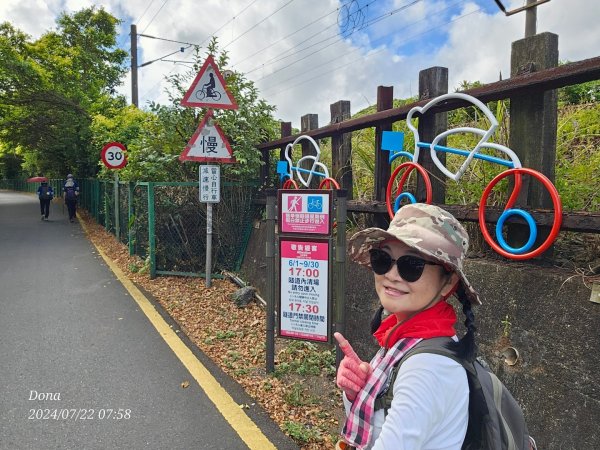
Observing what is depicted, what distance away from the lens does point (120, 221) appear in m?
11.7

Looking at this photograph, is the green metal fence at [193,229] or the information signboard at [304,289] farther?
the green metal fence at [193,229]

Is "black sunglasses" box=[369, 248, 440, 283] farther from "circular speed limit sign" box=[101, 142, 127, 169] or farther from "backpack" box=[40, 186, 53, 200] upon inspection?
"backpack" box=[40, 186, 53, 200]

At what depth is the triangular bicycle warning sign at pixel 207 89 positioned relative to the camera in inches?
236

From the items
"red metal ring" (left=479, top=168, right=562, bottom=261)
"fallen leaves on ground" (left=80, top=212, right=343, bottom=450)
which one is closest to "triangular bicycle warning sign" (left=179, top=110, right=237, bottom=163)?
"fallen leaves on ground" (left=80, top=212, right=343, bottom=450)

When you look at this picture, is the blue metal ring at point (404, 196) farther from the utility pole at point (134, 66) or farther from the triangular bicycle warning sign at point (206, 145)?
the utility pole at point (134, 66)

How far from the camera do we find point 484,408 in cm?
120

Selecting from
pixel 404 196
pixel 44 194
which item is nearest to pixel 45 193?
pixel 44 194

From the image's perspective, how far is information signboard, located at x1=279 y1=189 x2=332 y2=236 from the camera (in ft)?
12.7

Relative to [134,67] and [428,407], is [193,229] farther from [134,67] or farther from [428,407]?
[134,67]

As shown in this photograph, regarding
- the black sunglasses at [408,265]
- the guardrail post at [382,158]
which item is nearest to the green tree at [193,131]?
the guardrail post at [382,158]

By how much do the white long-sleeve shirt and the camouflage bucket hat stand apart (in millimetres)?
293

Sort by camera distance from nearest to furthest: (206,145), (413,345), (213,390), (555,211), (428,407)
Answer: (428,407)
(413,345)
(555,211)
(213,390)
(206,145)

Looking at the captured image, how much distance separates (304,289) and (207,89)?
11.0 ft

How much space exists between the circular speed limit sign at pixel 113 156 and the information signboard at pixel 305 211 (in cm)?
764
